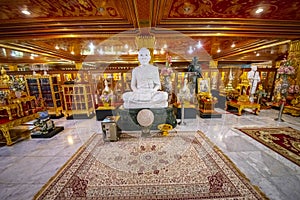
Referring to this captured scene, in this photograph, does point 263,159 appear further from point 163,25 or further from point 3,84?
point 3,84

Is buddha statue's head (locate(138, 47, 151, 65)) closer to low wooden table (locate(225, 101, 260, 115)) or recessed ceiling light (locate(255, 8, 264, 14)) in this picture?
recessed ceiling light (locate(255, 8, 264, 14))

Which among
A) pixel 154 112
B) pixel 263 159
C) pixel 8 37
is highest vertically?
pixel 8 37

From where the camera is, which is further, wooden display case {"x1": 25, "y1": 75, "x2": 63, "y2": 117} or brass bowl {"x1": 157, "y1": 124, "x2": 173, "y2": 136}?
wooden display case {"x1": 25, "y1": 75, "x2": 63, "y2": 117}

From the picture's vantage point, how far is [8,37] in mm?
3023

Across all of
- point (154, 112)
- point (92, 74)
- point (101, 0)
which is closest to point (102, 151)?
point (154, 112)

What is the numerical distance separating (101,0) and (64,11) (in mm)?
875

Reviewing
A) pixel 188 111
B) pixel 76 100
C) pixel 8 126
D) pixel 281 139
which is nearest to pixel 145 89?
pixel 188 111

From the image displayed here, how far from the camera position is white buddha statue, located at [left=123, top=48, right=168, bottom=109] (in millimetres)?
2879

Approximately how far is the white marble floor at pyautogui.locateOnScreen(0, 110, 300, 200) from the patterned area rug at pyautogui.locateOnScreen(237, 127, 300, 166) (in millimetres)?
151

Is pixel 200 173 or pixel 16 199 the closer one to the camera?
pixel 16 199

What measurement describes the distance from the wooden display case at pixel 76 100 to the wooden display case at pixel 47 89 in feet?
1.28

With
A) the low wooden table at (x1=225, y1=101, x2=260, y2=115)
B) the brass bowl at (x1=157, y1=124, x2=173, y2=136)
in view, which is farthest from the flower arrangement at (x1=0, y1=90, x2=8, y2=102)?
the low wooden table at (x1=225, y1=101, x2=260, y2=115)

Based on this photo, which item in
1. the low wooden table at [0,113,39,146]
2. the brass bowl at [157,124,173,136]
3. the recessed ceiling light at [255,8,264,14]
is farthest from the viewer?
the brass bowl at [157,124,173,136]

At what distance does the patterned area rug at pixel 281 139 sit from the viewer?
2.05 metres
